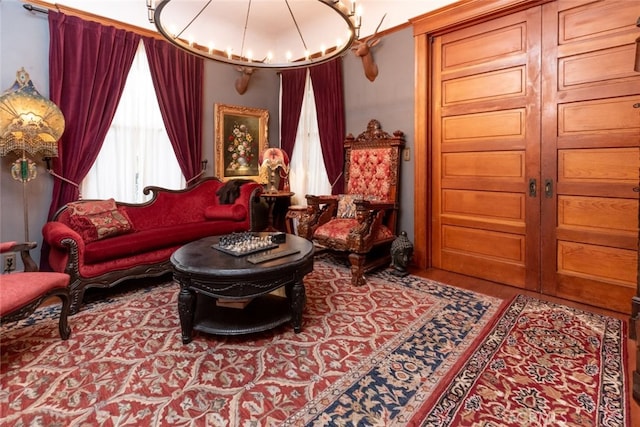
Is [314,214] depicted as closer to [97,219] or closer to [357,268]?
[357,268]

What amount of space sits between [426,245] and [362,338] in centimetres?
182

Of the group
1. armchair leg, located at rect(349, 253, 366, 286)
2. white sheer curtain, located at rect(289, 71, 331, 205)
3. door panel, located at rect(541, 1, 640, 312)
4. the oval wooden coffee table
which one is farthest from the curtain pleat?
door panel, located at rect(541, 1, 640, 312)

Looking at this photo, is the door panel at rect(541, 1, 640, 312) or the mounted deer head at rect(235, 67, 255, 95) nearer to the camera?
the door panel at rect(541, 1, 640, 312)

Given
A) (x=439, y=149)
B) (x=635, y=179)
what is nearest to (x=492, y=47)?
(x=439, y=149)

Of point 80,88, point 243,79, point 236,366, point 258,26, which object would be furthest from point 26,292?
point 258,26

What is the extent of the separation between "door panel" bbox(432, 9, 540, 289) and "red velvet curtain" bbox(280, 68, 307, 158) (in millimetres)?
2005

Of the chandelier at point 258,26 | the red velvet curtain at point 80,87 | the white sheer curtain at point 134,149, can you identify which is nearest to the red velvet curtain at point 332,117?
the chandelier at point 258,26

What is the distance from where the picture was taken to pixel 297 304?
7.19 feet

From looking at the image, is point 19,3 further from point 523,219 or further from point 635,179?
point 635,179

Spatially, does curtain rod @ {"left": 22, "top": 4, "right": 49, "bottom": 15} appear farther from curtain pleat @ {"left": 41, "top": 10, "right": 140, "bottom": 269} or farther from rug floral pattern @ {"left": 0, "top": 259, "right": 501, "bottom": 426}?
rug floral pattern @ {"left": 0, "top": 259, "right": 501, "bottom": 426}

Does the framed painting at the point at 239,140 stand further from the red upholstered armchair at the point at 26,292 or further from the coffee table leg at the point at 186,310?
the coffee table leg at the point at 186,310

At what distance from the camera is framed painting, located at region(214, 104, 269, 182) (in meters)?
4.55

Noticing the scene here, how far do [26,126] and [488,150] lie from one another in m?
4.13

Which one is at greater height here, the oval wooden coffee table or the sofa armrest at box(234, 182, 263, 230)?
the sofa armrest at box(234, 182, 263, 230)
